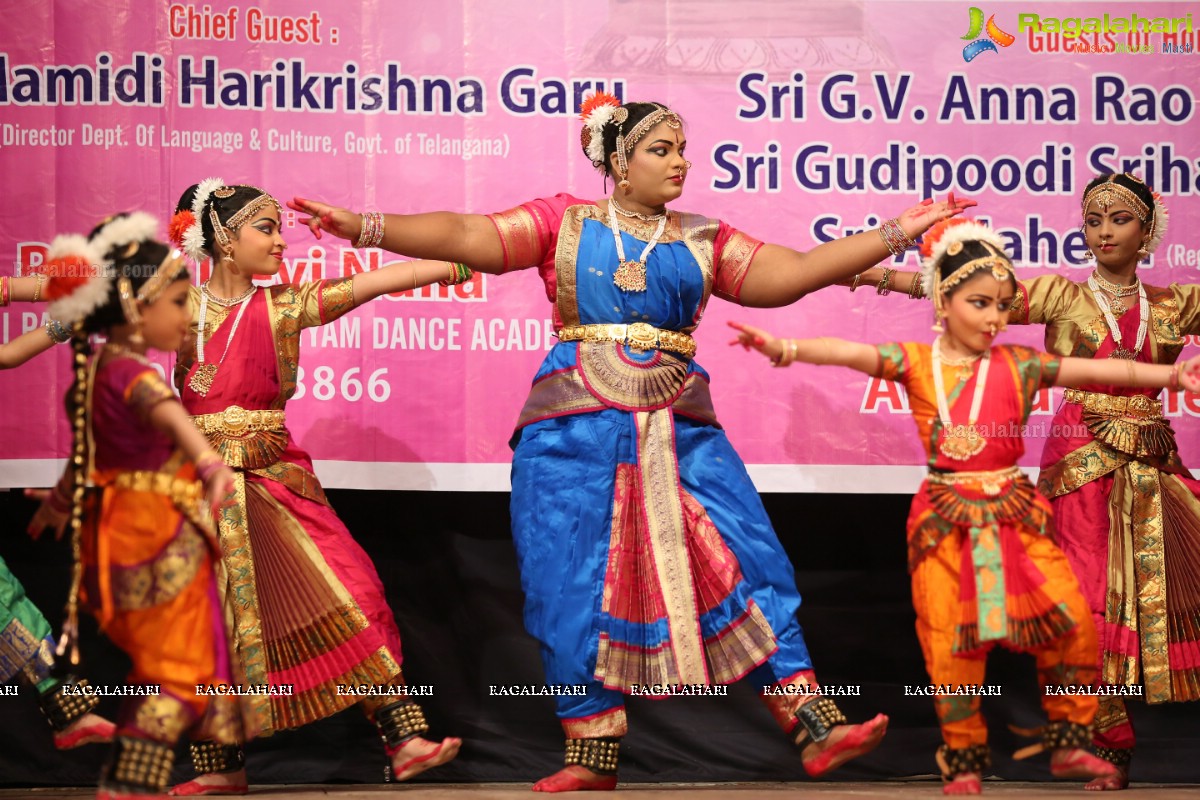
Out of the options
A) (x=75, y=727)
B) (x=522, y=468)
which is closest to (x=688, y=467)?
(x=522, y=468)

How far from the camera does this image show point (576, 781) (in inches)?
169

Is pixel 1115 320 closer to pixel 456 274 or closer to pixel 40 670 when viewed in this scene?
pixel 456 274

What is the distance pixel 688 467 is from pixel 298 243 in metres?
1.67

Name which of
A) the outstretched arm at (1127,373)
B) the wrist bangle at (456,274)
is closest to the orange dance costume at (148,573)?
the wrist bangle at (456,274)

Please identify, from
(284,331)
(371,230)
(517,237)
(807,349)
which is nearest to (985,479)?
(807,349)

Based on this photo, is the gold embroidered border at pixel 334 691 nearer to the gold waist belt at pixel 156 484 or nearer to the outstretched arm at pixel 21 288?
the gold waist belt at pixel 156 484

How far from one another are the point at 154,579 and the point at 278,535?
1.12 m

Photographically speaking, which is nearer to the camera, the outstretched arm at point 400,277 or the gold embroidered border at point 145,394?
the gold embroidered border at point 145,394

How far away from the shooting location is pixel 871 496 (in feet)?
17.8

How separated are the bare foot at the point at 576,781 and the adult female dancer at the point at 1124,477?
1504mm

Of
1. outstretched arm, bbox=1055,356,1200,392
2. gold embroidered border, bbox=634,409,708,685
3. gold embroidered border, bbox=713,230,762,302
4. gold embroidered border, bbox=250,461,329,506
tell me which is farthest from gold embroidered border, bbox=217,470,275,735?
outstretched arm, bbox=1055,356,1200,392

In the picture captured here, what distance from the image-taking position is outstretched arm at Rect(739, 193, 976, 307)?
14.0 ft

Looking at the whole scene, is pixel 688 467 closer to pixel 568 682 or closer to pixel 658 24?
pixel 568 682

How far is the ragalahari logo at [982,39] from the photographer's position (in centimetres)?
527
